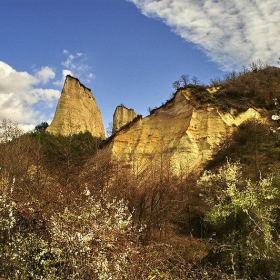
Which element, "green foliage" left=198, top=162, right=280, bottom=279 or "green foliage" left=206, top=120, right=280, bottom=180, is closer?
"green foliage" left=198, top=162, right=280, bottom=279

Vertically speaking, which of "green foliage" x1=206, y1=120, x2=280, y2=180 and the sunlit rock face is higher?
the sunlit rock face

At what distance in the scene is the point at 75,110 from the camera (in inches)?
1588

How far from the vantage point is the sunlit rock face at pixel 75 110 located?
3744 centimetres

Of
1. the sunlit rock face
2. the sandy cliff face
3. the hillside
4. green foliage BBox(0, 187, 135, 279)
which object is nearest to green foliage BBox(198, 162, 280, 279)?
the hillside

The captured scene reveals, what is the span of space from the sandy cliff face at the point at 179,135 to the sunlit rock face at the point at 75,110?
1077 cm

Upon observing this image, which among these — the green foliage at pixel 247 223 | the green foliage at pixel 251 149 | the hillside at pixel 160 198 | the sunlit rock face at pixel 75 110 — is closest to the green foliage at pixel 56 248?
the hillside at pixel 160 198

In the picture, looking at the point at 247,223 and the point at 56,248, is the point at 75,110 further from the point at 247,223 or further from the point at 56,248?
the point at 56,248

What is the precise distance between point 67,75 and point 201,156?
2742 centimetres

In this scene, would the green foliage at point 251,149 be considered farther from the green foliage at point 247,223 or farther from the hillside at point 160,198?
the green foliage at point 247,223

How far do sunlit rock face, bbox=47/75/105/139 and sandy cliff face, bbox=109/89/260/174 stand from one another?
10.8 meters

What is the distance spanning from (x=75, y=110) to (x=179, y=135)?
797 inches

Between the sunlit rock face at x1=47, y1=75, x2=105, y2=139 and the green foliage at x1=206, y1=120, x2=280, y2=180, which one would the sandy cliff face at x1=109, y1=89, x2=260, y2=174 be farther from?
the sunlit rock face at x1=47, y1=75, x2=105, y2=139

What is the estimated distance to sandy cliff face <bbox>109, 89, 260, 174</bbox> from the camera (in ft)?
81.0

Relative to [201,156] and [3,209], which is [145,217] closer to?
[3,209]
